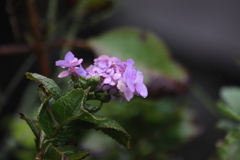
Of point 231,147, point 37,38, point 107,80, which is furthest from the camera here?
point 37,38

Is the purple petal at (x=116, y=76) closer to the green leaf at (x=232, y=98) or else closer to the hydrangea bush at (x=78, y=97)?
the hydrangea bush at (x=78, y=97)

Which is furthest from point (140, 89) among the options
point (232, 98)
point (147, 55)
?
point (147, 55)

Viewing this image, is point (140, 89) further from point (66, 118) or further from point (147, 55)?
point (147, 55)

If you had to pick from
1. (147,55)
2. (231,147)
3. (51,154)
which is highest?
(147,55)

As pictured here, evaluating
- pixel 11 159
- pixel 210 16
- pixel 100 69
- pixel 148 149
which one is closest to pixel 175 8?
pixel 210 16

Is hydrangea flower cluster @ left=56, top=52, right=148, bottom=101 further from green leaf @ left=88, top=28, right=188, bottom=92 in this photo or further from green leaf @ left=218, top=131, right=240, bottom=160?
green leaf @ left=88, top=28, right=188, bottom=92

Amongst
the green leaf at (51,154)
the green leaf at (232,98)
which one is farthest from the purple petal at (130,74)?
the green leaf at (232,98)

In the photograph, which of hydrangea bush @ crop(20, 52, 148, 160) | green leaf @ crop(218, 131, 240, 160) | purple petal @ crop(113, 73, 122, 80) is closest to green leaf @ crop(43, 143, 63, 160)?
hydrangea bush @ crop(20, 52, 148, 160)
